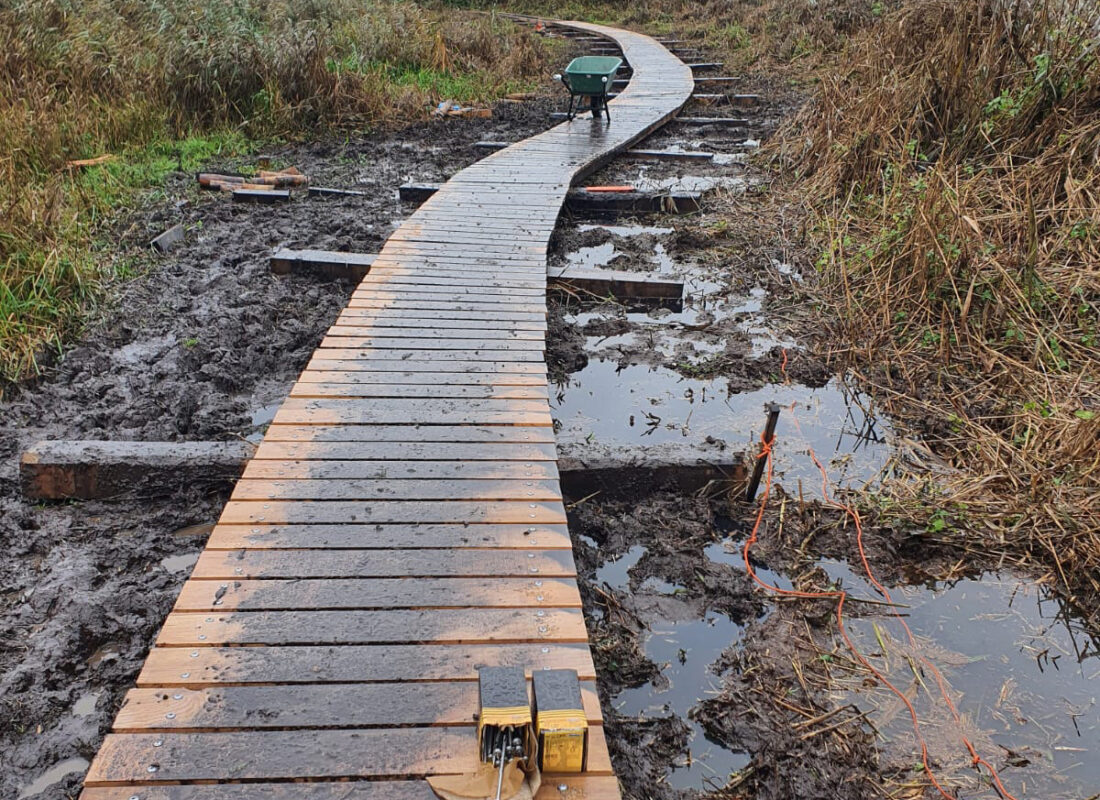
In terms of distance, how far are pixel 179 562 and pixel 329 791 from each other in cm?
163

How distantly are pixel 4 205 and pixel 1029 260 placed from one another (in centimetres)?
687

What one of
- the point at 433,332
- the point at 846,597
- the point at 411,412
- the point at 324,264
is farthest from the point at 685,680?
the point at 324,264

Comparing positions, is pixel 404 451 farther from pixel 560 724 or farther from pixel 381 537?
pixel 560 724

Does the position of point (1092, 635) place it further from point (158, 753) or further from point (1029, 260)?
point (158, 753)

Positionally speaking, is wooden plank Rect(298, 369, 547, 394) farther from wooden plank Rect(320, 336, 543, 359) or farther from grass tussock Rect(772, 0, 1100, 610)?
grass tussock Rect(772, 0, 1100, 610)

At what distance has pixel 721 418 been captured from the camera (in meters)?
4.39

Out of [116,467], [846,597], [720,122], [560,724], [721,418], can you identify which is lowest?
[720,122]

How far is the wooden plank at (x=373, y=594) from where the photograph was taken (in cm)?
240

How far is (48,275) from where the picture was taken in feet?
16.8

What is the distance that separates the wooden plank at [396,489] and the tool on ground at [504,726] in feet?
3.73

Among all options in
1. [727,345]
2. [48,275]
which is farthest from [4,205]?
[727,345]

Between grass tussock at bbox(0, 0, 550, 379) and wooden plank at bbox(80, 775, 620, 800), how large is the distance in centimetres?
362

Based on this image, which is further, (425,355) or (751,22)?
(751,22)

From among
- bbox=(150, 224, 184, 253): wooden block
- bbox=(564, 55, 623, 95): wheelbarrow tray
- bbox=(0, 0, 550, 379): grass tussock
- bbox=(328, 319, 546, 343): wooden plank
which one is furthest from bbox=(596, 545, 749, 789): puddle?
bbox=(564, 55, 623, 95): wheelbarrow tray
